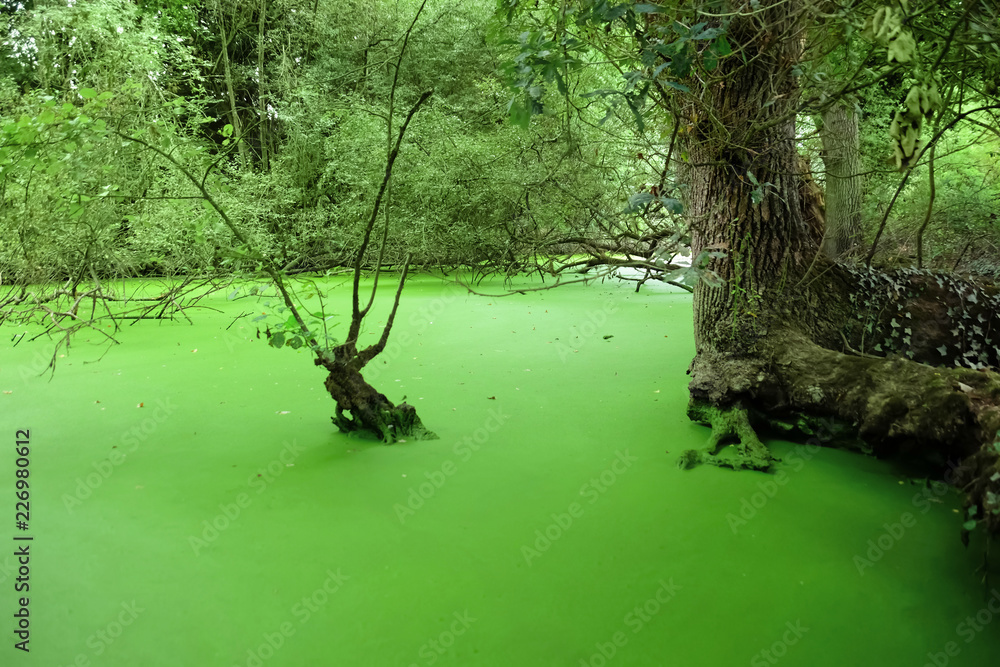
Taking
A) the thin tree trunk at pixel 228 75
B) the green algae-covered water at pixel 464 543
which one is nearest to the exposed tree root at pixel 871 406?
the green algae-covered water at pixel 464 543

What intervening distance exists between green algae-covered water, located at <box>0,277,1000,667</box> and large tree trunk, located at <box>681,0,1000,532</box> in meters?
0.18

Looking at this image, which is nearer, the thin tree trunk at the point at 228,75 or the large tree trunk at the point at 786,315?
the large tree trunk at the point at 786,315

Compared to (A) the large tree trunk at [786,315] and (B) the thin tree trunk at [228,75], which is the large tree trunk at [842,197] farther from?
(B) the thin tree trunk at [228,75]

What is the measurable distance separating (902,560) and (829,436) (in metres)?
0.92

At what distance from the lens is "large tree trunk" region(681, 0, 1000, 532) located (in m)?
2.53

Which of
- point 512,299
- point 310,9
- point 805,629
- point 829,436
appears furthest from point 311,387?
point 310,9

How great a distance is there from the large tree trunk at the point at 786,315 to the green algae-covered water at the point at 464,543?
18cm

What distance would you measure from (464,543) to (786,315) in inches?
73.2

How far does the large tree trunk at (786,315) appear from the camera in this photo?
2.53 metres

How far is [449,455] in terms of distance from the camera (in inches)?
108

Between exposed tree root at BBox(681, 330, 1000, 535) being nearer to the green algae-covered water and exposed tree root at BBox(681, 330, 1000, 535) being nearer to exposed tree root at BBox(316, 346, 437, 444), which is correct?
the green algae-covered water

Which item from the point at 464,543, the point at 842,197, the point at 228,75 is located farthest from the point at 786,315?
the point at 228,75

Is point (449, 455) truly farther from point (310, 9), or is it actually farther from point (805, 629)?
point (310, 9)

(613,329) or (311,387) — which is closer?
(311,387)
